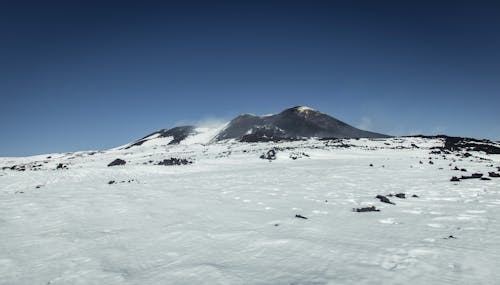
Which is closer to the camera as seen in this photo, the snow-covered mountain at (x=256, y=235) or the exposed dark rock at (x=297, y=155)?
the snow-covered mountain at (x=256, y=235)

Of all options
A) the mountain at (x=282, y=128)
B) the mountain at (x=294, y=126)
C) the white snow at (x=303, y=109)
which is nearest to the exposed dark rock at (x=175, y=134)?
the mountain at (x=282, y=128)

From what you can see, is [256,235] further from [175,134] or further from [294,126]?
[175,134]

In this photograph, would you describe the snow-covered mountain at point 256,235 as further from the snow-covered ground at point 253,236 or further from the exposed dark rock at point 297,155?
the exposed dark rock at point 297,155

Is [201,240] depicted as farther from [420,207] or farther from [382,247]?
[420,207]

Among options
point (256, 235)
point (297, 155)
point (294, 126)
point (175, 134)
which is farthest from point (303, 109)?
point (256, 235)

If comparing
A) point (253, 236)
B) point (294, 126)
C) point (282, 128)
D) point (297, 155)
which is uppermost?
point (294, 126)

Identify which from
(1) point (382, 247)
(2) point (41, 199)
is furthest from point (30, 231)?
(1) point (382, 247)

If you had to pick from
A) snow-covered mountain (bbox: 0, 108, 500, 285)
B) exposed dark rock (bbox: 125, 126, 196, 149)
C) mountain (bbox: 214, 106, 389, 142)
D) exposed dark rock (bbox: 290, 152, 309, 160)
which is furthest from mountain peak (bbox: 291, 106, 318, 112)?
snow-covered mountain (bbox: 0, 108, 500, 285)
